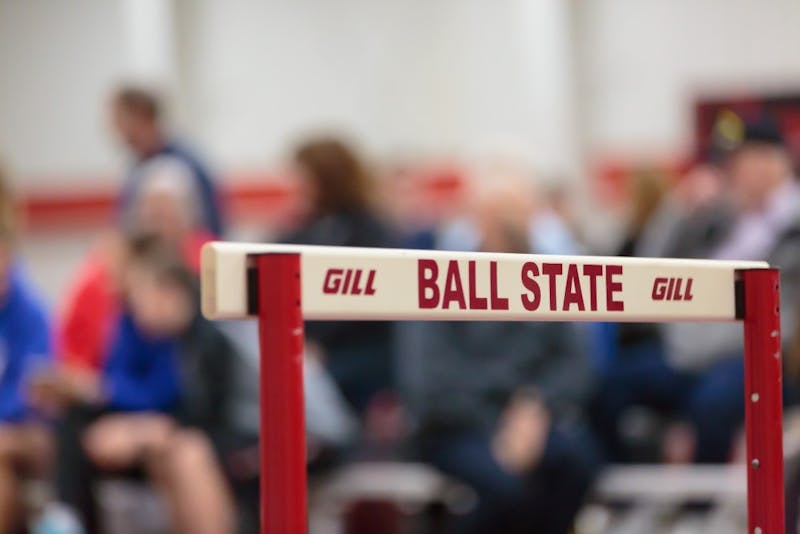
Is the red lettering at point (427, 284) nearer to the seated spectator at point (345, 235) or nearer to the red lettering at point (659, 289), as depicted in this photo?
the red lettering at point (659, 289)

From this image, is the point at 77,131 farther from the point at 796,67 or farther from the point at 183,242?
the point at 183,242

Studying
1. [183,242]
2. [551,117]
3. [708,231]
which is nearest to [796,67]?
[551,117]

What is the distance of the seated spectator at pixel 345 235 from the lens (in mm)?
3801

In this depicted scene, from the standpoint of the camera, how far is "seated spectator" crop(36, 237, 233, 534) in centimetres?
329

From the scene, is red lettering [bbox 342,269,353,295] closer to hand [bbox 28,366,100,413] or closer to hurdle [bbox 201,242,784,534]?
hurdle [bbox 201,242,784,534]

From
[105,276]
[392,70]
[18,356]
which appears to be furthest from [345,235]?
[392,70]

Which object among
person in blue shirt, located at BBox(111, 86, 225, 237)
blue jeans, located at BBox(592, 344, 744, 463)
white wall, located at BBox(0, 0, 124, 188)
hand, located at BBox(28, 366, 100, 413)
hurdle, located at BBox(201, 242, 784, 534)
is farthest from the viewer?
white wall, located at BBox(0, 0, 124, 188)

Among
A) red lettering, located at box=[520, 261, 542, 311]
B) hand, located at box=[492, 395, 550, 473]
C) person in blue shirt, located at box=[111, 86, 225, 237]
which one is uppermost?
person in blue shirt, located at box=[111, 86, 225, 237]

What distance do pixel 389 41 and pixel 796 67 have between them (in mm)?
2330

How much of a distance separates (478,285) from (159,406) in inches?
79.0

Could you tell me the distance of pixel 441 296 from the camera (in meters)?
1.55

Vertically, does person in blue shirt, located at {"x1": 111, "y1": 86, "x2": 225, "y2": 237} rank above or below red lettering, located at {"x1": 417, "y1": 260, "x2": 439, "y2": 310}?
above

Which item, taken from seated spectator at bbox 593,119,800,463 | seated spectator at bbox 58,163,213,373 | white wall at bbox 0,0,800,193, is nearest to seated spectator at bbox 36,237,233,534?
seated spectator at bbox 58,163,213,373

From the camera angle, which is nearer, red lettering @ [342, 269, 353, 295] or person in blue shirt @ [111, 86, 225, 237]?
red lettering @ [342, 269, 353, 295]
